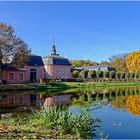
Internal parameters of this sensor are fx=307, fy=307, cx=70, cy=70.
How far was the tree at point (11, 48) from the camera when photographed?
1694 inches

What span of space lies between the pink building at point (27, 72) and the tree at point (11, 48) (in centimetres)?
809

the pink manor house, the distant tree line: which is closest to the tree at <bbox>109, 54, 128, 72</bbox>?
the distant tree line

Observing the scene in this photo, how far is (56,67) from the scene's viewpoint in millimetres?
69875

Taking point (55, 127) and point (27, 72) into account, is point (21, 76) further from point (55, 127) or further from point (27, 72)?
point (55, 127)

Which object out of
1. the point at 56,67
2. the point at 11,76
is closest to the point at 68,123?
the point at 11,76

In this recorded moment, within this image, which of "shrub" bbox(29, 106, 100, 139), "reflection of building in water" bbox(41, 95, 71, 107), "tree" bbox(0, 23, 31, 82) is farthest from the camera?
"tree" bbox(0, 23, 31, 82)

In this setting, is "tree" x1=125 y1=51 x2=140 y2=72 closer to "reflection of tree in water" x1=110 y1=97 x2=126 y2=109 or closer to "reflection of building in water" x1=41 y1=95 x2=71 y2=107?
"reflection of building in water" x1=41 y1=95 x2=71 y2=107

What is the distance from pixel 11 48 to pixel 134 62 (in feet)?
168

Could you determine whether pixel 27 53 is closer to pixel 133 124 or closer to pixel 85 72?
pixel 85 72

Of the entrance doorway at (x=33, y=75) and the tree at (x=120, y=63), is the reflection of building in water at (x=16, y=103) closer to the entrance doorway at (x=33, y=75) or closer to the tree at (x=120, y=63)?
the entrance doorway at (x=33, y=75)

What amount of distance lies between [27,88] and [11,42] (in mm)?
6932

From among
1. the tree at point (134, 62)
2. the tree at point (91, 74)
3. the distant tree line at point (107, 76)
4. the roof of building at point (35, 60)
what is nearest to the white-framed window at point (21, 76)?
the roof of building at point (35, 60)

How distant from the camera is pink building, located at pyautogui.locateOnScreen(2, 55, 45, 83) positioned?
5556 cm

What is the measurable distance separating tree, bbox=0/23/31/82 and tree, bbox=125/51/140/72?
47786 millimetres
